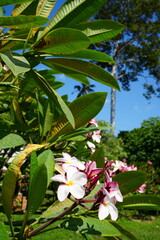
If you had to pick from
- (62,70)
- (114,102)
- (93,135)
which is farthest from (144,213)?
(114,102)

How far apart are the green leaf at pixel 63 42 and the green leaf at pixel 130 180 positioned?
31 cm

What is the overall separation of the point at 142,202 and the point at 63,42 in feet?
1.39

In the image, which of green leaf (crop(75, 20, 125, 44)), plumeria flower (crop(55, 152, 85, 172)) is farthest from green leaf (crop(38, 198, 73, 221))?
green leaf (crop(75, 20, 125, 44))

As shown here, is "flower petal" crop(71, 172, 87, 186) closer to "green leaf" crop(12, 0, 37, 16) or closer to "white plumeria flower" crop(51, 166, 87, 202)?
"white plumeria flower" crop(51, 166, 87, 202)

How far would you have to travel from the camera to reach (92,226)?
0.72m

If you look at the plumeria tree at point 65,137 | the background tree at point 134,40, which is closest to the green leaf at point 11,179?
the plumeria tree at point 65,137

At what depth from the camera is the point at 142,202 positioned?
0.72 meters

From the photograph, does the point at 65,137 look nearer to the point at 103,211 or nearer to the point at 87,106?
the point at 87,106

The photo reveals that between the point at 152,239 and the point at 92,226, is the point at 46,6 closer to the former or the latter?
the point at 92,226

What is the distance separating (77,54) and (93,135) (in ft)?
1.67

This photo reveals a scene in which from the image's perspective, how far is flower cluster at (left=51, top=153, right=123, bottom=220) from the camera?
64 centimetres

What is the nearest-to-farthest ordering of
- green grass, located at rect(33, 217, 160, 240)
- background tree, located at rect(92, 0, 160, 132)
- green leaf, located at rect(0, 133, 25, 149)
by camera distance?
green leaf, located at rect(0, 133, 25, 149) < green grass, located at rect(33, 217, 160, 240) < background tree, located at rect(92, 0, 160, 132)

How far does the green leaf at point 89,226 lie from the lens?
2.29 feet

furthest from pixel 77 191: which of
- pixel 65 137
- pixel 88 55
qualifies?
pixel 88 55
